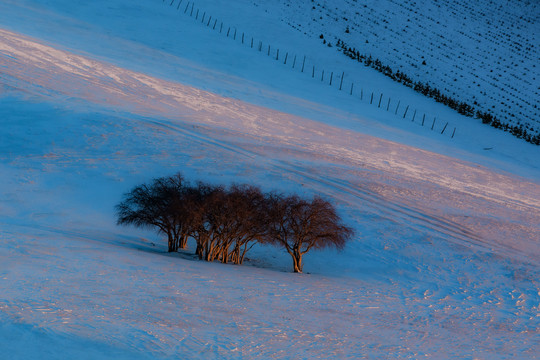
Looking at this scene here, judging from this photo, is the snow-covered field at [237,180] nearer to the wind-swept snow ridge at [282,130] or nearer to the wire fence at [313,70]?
the wind-swept snow ridge at [282,130]

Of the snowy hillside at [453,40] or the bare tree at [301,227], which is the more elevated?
the snowy hillside at [453,40]

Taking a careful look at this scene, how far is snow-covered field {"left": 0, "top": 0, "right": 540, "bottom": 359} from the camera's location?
49.7 ft

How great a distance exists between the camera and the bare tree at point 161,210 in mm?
22797

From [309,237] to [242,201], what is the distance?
2801mm

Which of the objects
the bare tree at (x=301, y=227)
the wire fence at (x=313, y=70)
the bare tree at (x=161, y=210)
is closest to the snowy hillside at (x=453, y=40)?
the wire fence at (x=313, y=70)

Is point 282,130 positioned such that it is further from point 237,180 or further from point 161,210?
point 161,210

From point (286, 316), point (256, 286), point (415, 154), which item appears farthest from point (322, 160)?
point (286, 316)

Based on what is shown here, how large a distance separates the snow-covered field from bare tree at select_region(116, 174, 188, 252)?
811mm

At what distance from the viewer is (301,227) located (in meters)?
23.5

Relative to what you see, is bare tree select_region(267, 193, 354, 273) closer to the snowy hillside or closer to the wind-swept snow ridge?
the wind-swept snow ridge

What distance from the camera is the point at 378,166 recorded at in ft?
109

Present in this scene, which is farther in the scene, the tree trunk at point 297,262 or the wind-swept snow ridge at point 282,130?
the wind-swept snow ridge at point 282,130

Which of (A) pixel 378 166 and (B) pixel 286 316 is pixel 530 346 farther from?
(A) pixel 378 166

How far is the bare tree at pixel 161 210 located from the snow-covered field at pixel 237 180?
81 centimetres
